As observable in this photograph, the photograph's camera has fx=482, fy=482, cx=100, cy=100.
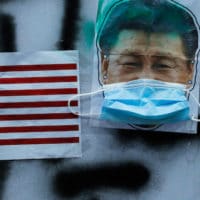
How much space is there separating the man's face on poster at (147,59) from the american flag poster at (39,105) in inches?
4.6

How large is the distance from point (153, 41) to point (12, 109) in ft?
1.49

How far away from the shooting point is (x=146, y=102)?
135cm

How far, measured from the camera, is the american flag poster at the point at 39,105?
4.58ft

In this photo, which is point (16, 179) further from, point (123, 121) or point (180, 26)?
point (180, 26)

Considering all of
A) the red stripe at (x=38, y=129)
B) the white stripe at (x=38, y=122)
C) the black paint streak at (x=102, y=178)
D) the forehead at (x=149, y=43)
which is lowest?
the black paint streak at (x=102, y=178)

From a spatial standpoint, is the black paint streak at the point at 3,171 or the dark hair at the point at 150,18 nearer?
the dark hair at the point at 150,18

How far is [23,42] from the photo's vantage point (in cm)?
139

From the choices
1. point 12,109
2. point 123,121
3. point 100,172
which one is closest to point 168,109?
point 123,121

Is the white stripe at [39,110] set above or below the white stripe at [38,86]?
below

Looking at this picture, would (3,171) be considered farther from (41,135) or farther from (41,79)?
(41,79)

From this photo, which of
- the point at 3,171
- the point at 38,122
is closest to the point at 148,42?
the point at 38,122

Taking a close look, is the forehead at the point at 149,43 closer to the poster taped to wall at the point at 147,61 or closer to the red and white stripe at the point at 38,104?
the poster taped to wall at the point at 147,61

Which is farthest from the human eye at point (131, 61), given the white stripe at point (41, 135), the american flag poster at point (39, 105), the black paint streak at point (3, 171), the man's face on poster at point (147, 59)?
the black paint streak at point (3, 171)

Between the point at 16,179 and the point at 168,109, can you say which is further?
the point at 16,179
